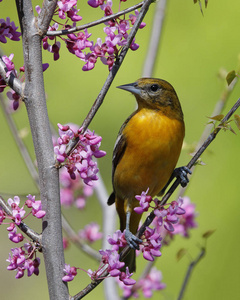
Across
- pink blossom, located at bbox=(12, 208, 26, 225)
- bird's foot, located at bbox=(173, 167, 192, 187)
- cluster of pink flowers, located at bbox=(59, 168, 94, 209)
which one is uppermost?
pink blossom, located at bbox=(12, 208, 26, 225)

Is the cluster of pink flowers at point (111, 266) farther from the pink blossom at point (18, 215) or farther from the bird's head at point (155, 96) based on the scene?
the bird's head at point (155, 96)

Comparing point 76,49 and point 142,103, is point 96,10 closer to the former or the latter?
point 142,103

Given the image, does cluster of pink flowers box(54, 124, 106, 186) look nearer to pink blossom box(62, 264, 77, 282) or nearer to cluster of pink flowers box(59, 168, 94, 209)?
pink blossom box(62, 264, 77, 282)

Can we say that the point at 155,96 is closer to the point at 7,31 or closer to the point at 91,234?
the point at 91,234

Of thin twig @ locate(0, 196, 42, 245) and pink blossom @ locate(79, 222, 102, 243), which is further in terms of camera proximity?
pink blossom @ locate(79, 222, 102, 243)

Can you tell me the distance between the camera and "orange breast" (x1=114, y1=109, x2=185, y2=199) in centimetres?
263

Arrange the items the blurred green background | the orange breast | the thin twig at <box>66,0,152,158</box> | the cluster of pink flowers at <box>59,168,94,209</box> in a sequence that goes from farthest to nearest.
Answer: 1. the blurred green background
2. the cluster of pink flowers at <box>59,168,94,209</box>
3. the orange breast
4. the thin twig at <box>66,0,152,158</box>

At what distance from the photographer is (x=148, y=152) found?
2.63 metres

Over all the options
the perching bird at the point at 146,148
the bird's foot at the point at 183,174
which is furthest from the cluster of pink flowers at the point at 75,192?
the bird's foot at the point at 183,174

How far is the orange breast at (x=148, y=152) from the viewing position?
2627 mm

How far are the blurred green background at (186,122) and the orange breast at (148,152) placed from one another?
2218mm

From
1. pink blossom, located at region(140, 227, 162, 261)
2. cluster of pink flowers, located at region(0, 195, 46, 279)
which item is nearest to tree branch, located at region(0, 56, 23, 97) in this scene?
cluster of pink flowers, located at region(0, 195, 46, 279)

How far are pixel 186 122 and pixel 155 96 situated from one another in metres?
3.08

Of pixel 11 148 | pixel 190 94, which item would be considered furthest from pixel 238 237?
pixel 11 148
